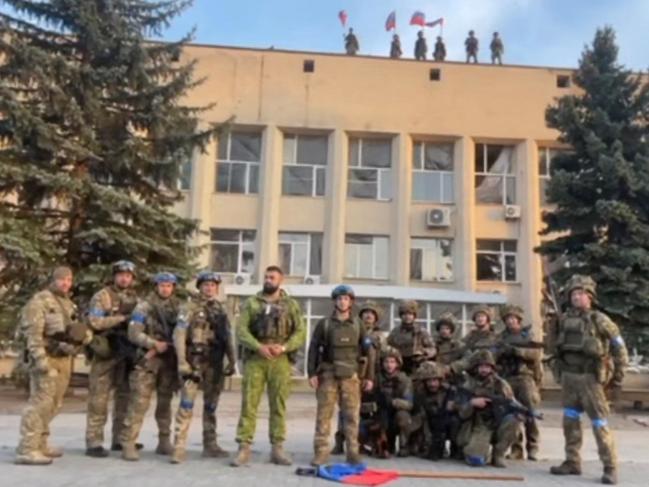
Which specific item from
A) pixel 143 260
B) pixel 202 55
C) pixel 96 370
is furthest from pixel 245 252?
pixel 96 370

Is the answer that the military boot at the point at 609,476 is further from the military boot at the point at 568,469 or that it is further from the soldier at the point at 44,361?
the soldier at the point at 44,361

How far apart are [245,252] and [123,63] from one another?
1016 centimetres

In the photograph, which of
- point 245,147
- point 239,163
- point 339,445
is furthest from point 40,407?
point 245,147

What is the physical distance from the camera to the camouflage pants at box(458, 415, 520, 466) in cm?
780

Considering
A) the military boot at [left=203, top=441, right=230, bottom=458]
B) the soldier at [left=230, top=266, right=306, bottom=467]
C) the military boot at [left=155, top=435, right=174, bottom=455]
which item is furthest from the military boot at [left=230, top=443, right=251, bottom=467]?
the military boot at [left=155, top=435, right=174, bottom=455]

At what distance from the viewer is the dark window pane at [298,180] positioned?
2484 cm

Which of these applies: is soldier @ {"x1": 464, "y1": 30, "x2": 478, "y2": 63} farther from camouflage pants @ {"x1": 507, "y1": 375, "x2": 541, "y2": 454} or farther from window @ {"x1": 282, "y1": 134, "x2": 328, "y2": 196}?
camouflage pants @ {"x1": 507, "y1": 375, "x2": 541, "y2": 454}

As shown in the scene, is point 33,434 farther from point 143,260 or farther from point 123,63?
point 123,63

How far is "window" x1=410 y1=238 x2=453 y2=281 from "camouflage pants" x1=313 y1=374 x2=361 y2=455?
17.1 m

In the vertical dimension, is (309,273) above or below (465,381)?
above

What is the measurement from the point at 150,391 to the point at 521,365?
14.9 feet

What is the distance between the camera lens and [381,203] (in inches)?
978

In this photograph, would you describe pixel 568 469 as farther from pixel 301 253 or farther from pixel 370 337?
pixel 301 253

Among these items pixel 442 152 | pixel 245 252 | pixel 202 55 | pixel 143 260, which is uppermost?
pixel 202 55
